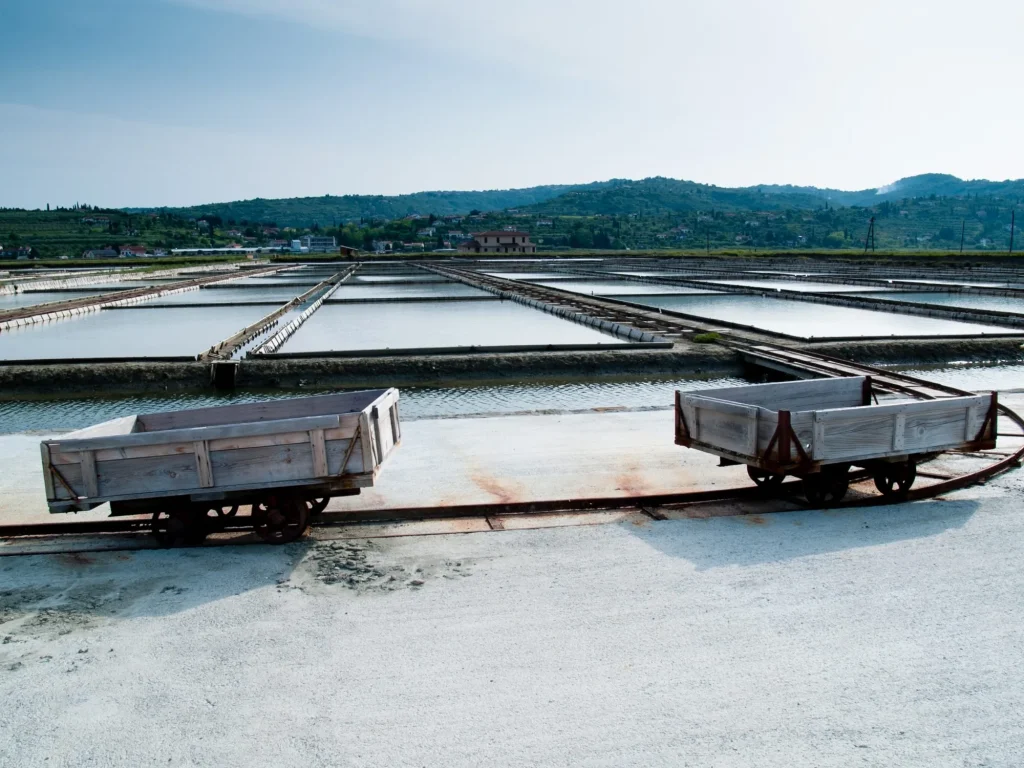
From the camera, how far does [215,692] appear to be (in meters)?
4.21

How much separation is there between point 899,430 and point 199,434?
5.74 m

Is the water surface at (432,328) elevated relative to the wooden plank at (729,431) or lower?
lower

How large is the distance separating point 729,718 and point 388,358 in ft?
46.1

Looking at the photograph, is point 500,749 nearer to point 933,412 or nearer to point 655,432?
point 933,412

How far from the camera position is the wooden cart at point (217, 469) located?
598 cm

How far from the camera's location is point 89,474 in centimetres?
596

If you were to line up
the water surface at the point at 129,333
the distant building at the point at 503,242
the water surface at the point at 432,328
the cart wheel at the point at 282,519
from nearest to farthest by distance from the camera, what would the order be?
the cart wheel at the point at 282,519 → the water surface at the point at 129,333 → the water surface at the point at 432,328 → the distant building at the point at 503,242

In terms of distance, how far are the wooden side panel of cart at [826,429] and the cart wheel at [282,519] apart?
3506 millimetres

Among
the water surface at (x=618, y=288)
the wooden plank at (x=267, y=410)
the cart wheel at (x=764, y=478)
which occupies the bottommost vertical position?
the cart wheel at (x=764, y=478)

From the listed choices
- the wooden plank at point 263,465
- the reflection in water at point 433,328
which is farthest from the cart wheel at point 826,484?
the reflection in water at point 433,328

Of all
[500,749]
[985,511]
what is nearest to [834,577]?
[985,511]

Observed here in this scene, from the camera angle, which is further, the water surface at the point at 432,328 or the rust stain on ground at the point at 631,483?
the water surface at the point at 432,328

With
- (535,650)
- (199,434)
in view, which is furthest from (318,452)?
(535,650)

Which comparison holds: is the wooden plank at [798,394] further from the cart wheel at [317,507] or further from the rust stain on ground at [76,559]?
the rust stain on ground at [76,559]
